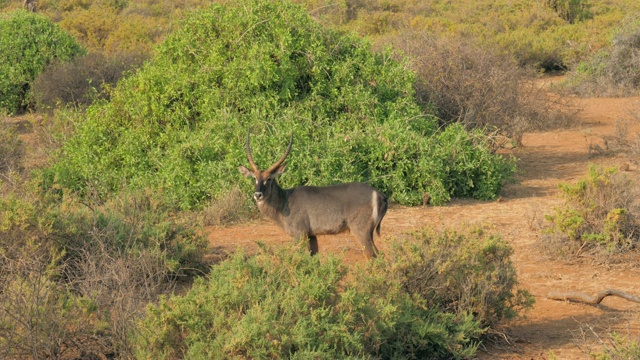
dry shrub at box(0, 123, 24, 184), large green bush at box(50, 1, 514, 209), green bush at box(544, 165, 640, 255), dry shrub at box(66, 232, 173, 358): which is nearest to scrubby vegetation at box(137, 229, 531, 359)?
dry shrub at box(66, 232, 173, 358)

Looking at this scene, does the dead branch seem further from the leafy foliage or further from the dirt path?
the leafy foliage

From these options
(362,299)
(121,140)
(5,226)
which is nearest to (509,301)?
(362,299)

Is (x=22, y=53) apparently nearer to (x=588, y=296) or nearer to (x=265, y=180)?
(x=265, y=180)

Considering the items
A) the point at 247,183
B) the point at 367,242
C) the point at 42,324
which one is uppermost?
the point at 42,324

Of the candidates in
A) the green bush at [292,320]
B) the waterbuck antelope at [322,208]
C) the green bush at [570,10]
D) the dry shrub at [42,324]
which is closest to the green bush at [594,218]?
the waterbuck antelope at [322,208]

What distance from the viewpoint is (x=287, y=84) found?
38.2ft

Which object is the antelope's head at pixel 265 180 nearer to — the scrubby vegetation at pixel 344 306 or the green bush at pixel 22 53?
the scrubby vegetation at pixel 344 306

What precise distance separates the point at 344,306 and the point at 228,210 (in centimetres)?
501

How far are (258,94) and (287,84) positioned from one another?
0.43 meters

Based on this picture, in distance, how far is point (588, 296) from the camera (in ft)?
24.2

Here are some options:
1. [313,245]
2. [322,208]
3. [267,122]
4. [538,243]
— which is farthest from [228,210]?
[538,243]

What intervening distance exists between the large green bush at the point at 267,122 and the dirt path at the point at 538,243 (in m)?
0.52

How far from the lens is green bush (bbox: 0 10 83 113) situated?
17719 millimetres

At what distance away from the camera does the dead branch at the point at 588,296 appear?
23.7 ft
